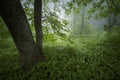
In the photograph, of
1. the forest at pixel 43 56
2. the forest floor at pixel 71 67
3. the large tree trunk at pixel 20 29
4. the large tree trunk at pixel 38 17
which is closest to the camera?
the large tree trunk at pixel 20 29

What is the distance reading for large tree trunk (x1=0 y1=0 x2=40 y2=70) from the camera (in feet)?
10.9

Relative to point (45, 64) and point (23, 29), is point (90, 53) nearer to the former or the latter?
point (45, 64)

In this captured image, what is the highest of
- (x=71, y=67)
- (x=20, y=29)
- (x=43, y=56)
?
(x=20, y=29)

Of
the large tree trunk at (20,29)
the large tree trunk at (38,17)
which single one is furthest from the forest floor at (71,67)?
the large tree trunk at (38,17)

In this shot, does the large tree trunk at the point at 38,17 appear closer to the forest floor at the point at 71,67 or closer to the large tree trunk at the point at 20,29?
the large tree trunk at the point at 20,29

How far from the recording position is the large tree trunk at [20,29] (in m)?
3.31

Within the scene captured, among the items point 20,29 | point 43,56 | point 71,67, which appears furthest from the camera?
point 43,56

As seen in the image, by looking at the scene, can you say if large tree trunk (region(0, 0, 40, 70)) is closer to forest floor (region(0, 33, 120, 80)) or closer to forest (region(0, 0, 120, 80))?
forest (region(0, 0, 120, 80))

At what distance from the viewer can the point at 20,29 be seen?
11.8 ft

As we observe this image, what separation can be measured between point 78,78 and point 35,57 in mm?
1582

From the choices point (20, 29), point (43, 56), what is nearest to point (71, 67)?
point (43, 56)

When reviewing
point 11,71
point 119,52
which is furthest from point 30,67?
point 119,52

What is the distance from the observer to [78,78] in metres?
3.92

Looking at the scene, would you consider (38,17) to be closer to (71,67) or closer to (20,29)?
(20,29)
